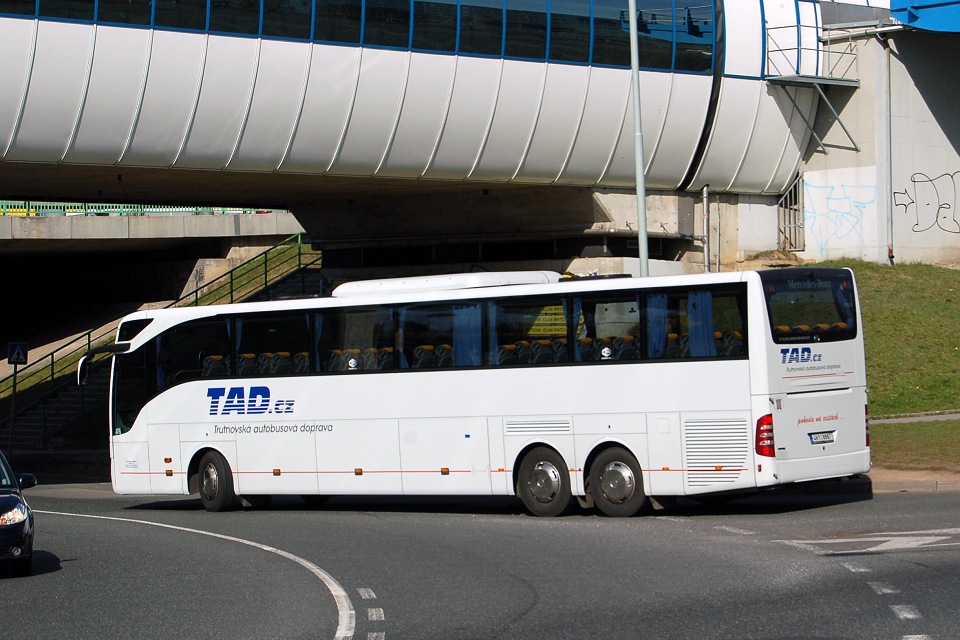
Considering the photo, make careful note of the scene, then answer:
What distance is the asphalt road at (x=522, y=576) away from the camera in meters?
9.02

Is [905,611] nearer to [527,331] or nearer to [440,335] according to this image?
[527,331]

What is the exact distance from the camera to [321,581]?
1162 cm

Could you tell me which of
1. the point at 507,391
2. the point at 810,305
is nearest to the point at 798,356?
the point at 810,305

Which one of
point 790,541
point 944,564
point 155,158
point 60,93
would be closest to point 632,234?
point 155,158

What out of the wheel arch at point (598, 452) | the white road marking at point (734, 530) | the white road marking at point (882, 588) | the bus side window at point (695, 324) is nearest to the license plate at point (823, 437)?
the bus side window at point (695, 324)

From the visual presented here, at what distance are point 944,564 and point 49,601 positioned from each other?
7.53 m

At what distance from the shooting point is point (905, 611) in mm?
8805

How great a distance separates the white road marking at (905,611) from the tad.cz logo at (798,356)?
6.61 meters

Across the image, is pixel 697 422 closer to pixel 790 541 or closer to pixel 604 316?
pixel 604 316

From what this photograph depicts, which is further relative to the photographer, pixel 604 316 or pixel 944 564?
pixel 604 316

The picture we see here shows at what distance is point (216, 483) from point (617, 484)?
22.8 ft

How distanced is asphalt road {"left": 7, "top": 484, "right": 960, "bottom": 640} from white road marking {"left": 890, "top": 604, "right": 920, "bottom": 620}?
0.8 inches

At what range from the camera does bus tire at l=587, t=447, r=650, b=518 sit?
16.3 m

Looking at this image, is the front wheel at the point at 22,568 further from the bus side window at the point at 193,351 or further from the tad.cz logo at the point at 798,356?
the tad.cz logo at the point at 798,356
